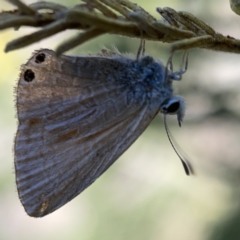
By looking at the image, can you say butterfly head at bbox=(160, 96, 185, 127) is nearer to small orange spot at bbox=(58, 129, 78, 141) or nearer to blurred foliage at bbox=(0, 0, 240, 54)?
small orange spot at bbox=(58, 129, 78, 141)

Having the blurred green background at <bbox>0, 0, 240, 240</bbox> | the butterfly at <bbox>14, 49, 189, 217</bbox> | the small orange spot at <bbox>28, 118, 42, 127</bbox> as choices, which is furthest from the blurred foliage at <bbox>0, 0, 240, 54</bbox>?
the blurred green background at <bbox>0, 0, 240, 240</bbox>

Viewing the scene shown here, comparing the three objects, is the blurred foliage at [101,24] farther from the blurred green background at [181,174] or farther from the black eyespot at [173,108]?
the blurred green background at [181,174]

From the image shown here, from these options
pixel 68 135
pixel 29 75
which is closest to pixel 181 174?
pixel 68 135

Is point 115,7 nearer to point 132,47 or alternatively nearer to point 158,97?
point 158,97

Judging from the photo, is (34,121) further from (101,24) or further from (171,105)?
(101,24)

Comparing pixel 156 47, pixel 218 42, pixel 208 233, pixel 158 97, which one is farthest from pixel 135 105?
pixel 208 233

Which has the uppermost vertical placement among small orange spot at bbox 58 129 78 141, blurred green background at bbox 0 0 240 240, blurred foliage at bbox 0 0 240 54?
blurred foliage at bbox 0 0 240 54
